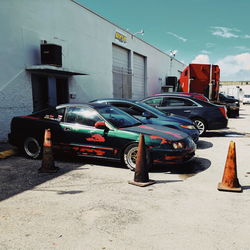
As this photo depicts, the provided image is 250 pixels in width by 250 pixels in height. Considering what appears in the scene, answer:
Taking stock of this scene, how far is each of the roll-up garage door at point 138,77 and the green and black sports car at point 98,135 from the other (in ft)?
46.4

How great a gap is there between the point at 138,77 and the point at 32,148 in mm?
15497

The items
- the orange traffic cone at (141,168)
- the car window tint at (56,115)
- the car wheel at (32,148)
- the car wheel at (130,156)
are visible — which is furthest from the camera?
the car wheel at (32,148)

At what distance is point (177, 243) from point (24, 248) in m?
1.55

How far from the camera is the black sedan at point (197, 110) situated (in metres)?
8.94

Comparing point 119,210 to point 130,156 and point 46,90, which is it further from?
point 46,90

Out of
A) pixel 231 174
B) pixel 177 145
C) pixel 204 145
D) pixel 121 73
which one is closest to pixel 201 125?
pixel 204 145

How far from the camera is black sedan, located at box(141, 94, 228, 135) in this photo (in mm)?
8938

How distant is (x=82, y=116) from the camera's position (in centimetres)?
548

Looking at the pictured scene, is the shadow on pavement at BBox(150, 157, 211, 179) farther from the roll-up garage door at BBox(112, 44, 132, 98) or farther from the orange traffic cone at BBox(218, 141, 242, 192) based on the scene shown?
the roll-up garage door at BBox(112, 44, 132, 98)

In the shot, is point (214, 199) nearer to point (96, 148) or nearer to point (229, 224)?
point (229, 224)

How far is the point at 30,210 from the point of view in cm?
326

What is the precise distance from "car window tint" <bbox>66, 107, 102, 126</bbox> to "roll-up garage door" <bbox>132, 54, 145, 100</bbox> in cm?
1422

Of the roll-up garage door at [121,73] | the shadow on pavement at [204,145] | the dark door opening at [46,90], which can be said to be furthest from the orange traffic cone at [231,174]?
the roll-up garage door at [121,73]

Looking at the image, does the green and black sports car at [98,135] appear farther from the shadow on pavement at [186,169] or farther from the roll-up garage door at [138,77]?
the roll-up garage door at [138,77]
